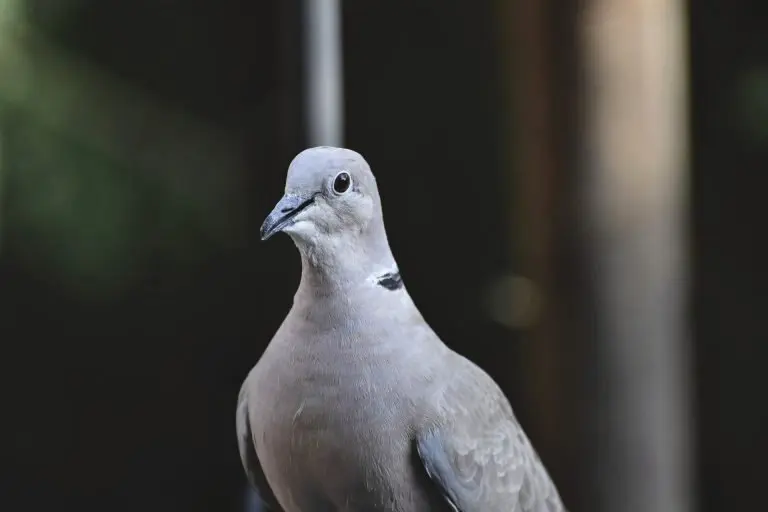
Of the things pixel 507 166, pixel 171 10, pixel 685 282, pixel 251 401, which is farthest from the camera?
pixel 507 166

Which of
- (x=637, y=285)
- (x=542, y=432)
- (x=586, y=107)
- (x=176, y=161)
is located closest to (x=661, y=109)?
(x=586, y=107)

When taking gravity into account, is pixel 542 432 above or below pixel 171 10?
below

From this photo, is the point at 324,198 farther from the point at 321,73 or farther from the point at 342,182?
the point at 321,73

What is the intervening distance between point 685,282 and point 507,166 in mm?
326

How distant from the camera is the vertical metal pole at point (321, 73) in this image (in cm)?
94

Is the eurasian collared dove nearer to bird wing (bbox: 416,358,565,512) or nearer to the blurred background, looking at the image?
bird wing (bbox: 416,358,565,512)

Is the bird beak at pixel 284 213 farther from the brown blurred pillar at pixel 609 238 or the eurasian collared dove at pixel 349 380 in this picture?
the brown blurred pillar at pixel 609 238

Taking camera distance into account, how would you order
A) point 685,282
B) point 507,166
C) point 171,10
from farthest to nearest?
point 507,166 → point 685,282 → point 171,10

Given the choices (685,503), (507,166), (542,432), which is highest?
(507,166)

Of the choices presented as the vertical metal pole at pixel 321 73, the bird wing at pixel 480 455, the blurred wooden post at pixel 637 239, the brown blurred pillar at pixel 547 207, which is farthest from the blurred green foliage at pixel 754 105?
the bird wing at pixel 480 455

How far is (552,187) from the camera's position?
1.19 meters

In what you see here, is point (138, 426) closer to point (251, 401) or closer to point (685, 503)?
point (251, 401)

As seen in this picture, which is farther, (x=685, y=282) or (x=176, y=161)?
(x=685, y=282)

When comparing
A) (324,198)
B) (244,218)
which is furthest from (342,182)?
(244,218)
